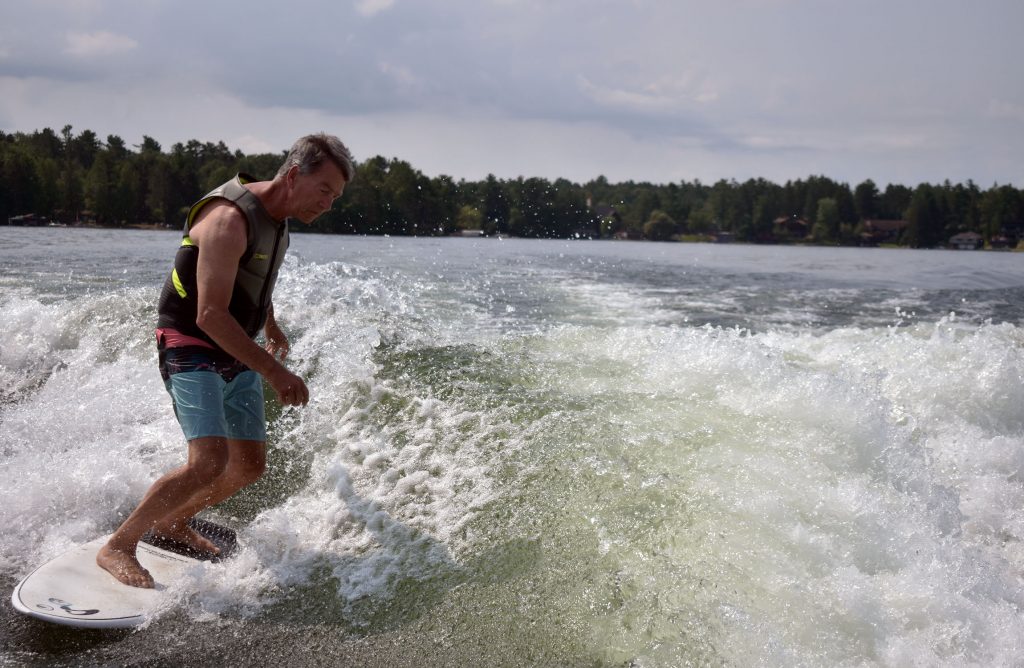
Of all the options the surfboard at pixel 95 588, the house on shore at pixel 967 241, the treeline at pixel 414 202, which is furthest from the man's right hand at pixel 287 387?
the house on shore at pixel 967 241

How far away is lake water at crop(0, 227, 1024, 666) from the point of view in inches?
124

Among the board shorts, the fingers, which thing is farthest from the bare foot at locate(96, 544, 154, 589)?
the fingers

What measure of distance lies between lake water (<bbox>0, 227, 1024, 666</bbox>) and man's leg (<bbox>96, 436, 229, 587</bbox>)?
285 millimetres

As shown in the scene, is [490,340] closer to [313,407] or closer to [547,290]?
[313,407]

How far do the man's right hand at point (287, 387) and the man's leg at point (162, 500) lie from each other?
0.51 metres

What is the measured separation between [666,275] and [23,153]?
60.5m

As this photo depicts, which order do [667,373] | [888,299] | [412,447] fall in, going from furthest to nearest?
[888,299] → [667,373] → [412,447]

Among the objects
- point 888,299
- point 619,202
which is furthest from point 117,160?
point 888,299

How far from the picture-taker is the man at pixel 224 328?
10.6 feet

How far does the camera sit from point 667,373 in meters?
5.64

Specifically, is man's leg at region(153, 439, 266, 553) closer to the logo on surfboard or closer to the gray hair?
the logo on surfboard

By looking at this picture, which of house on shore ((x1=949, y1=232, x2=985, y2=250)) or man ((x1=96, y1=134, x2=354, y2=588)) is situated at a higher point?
house on shore ((x1=949, y1=232, x2=985, y2=250))

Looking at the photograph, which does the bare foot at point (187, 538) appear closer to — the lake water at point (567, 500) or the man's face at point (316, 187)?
the lake water at point (567, 500)

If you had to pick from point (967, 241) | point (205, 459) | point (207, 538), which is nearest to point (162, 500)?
point (205, 459)
